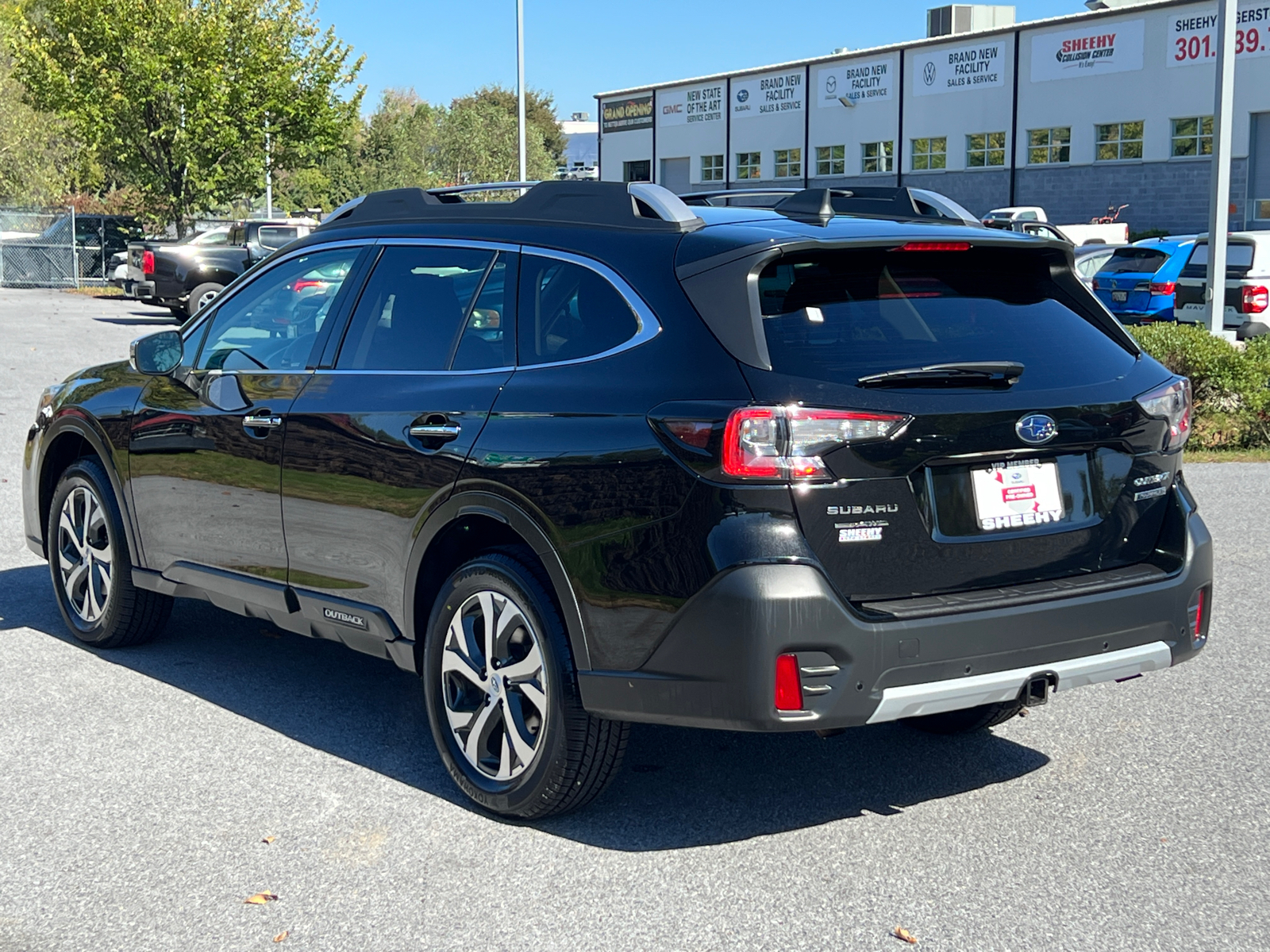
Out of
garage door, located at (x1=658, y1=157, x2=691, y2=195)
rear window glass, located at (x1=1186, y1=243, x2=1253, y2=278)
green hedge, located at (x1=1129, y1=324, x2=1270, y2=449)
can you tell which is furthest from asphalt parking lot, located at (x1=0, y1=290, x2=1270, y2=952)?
garage door, located at (x1=658, y1=157, x2=691, y2=195)

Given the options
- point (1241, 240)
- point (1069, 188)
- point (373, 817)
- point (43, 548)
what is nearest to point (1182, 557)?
point (373, 817)

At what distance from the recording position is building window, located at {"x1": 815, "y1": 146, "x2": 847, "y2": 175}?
6022 cm

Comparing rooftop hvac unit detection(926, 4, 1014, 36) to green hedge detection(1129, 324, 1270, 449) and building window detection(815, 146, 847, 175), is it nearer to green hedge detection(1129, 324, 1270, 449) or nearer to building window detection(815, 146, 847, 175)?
building window detection(815, 146, 847, 175)

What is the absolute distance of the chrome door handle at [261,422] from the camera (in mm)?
5312

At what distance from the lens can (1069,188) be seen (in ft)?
168

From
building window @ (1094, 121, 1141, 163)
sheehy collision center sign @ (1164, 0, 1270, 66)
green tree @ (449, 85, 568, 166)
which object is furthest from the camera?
green tree @ (449, 85, 568, 166)

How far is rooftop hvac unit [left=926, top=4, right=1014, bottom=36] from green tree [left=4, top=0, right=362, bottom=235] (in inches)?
1196

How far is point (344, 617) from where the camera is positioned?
5117 millimetres

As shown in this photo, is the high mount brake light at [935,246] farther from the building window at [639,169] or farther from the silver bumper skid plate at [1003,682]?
the building window at [639,169]

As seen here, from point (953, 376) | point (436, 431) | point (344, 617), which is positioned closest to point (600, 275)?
point (436, 431)

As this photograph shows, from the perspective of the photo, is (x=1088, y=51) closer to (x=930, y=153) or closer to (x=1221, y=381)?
(x=930, y=153)

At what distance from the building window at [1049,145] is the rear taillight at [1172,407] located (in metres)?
49.4

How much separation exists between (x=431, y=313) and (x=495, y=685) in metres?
1.27

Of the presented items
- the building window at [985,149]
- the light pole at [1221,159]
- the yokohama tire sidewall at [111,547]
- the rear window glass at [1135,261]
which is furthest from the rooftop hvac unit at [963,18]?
the yokohama tire sidewall at [111,547]
